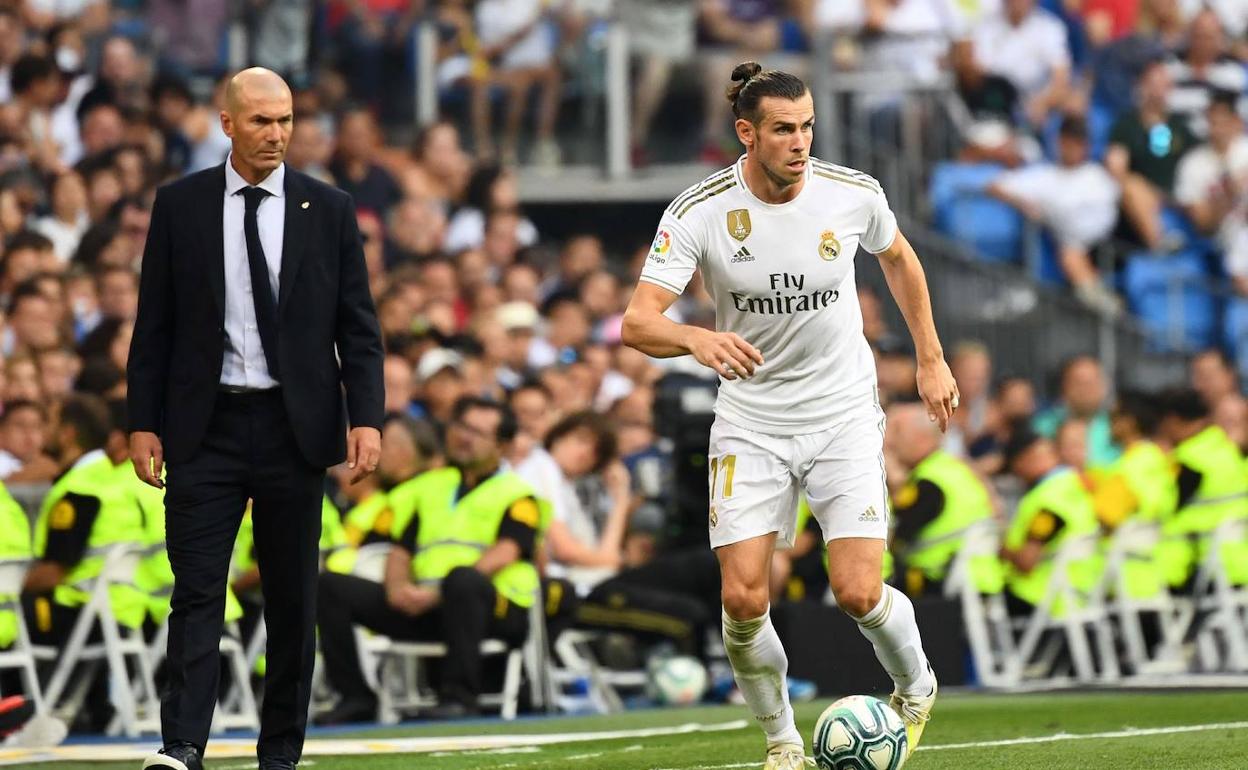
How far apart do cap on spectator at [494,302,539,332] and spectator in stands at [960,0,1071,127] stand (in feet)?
18.1

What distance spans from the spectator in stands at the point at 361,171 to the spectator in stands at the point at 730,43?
339cm

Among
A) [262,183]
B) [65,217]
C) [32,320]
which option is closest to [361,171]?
[65,217]

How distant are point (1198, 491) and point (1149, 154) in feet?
17.7

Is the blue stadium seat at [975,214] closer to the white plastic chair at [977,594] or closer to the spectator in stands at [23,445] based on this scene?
the white plastic chair at [977,594]

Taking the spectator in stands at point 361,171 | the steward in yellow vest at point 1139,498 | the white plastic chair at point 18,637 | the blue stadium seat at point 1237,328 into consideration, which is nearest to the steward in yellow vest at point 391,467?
the white plastic chair at point 18,637

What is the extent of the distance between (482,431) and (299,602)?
604 cm

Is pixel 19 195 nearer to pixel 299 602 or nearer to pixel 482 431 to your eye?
pixel 482 431

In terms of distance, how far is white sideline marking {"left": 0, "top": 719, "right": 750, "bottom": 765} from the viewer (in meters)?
11.2

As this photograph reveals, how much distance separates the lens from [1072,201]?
2053 centimetres

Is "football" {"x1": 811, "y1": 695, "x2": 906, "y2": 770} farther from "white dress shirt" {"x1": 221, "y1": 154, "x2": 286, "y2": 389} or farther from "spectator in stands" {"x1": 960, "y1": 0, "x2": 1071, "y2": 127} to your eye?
"spectator in stands" {"x1": 960, "y1": 0, "x2": 1071, "y2": 127}

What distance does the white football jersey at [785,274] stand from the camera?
859cm

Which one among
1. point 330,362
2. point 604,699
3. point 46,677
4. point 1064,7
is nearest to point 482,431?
point 604,699

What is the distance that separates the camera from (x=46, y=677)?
527 inches

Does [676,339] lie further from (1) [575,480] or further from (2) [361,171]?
(2) [361,171]
